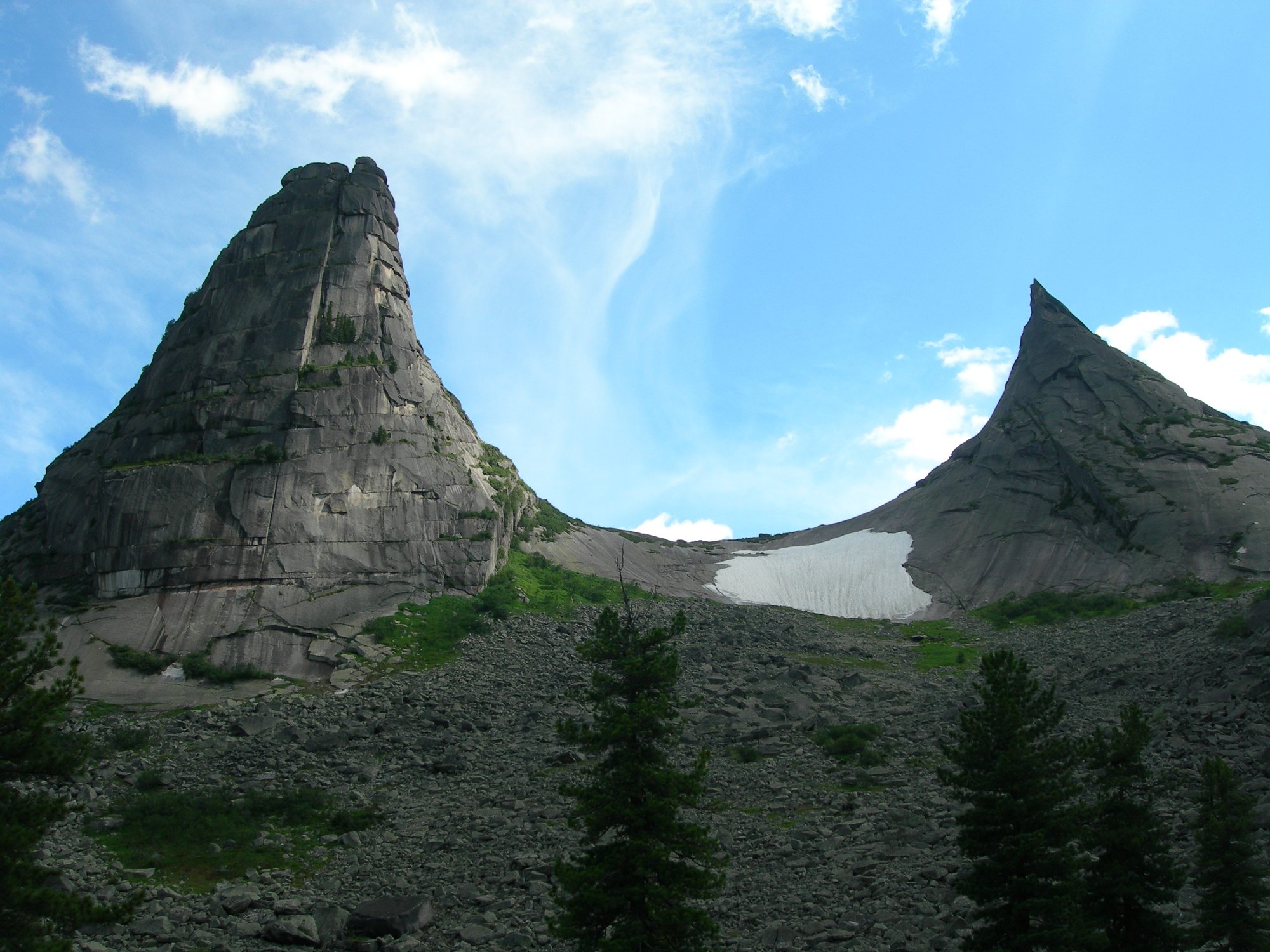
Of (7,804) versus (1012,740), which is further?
(1012,740)

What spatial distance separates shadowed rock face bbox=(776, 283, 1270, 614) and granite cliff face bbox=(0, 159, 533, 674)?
3787 cm

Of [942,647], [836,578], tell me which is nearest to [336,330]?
[942,647]

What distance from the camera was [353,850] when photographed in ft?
86.9

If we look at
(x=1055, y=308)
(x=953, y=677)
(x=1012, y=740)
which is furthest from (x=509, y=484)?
(x=1055, y=308)

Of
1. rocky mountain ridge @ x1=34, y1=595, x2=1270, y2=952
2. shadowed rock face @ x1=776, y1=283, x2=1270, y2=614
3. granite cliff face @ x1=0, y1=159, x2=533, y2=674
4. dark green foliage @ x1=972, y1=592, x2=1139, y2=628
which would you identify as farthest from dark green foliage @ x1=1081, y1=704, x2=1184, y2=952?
shadowed rock face @ x1=776, y1=283, x2=1270, y2=614

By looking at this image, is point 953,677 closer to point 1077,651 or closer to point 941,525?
point 1077,651

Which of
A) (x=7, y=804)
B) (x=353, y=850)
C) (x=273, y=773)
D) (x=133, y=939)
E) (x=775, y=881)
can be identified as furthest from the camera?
(x=273, y=773)

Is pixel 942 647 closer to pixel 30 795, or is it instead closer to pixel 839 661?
pixel 839 661

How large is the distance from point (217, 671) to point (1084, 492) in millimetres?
64223

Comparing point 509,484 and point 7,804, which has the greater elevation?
point 509,484

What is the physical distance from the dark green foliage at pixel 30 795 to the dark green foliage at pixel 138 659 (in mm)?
24724

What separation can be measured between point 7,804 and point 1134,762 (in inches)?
879

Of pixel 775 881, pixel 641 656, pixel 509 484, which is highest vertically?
pixel 509 484

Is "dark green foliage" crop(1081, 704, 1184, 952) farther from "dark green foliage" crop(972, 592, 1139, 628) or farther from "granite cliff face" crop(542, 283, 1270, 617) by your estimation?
"granite cliff face" crop(542, 283, 1270, 617)
